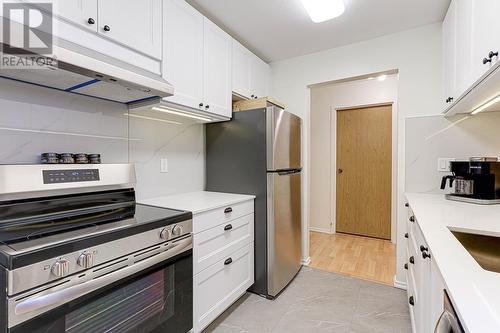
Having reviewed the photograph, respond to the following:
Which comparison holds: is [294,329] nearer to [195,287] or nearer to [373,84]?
[195,287]

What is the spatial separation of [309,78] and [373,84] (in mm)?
1362

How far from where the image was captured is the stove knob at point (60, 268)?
0.86 m

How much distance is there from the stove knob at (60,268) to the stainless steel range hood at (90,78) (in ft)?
2.50

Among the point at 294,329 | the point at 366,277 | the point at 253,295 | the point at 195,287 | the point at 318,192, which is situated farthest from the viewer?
the point at 318,192

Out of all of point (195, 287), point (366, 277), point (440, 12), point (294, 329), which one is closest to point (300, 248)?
point (366, 277)

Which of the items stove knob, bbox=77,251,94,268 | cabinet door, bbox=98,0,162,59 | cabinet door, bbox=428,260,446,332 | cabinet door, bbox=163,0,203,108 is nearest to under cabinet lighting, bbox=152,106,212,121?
cabinet door, bbox=163,0,203,108

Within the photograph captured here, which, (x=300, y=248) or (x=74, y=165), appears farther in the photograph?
(x=300, y=248)

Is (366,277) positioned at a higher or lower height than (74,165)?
lower

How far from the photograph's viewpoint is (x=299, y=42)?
2438 millimetres

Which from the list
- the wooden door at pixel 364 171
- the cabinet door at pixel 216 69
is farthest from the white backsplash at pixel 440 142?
the cabinet door at pixel 216 69

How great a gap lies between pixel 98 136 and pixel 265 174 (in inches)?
48.2

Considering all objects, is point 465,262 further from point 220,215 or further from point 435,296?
point 220,215

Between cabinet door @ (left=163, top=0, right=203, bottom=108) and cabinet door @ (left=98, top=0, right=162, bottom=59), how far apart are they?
0.20 ft

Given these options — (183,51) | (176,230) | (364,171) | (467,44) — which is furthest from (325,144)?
(176,230)
